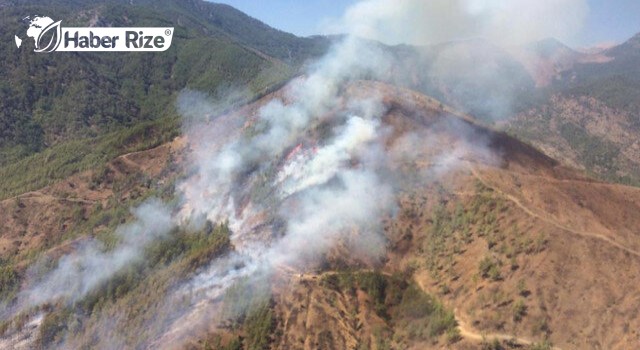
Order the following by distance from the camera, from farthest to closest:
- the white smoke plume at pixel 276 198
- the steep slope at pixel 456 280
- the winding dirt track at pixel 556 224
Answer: the white smoke plume at pixel 276 198 → the winding dirt track at pixel 556 224 → the steep slope at pixel 456 280

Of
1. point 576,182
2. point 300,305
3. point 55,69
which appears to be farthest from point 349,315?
point 55,69

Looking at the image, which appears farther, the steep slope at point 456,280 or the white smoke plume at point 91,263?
the white smoke plume at point 91,263

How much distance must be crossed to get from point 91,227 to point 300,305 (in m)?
40.4

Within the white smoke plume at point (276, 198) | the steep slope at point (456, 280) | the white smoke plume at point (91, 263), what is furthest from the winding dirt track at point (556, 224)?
the white smoke plume at point (91, 263)

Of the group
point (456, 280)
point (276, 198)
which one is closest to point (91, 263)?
point (276, 198)

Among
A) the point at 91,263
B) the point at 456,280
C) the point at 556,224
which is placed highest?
the point at 556,224

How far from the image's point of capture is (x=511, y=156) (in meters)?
73.4

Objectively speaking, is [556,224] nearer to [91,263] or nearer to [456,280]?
[456,280]

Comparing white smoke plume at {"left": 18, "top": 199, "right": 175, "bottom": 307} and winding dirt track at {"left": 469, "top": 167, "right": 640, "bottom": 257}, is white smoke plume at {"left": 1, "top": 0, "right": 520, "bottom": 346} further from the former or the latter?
winding dirt track at {"left": 469, "top": 167, "right": 640, "bottom": 257}

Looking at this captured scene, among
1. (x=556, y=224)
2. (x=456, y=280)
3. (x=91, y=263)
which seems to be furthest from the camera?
(x=91, y=263)

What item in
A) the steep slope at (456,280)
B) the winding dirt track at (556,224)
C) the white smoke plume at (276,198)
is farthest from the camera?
the white smoke plume at (276,198)

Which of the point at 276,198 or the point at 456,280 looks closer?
the point at 456,280

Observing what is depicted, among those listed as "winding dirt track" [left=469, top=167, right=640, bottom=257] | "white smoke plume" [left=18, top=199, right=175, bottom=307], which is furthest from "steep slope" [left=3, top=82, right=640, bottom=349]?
"white smoke plume" [left=18, top=199, right=175, bottom=307]

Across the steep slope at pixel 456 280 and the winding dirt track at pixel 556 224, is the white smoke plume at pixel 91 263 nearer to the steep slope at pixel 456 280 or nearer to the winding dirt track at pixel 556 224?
the steep slope at pixel 456 280
